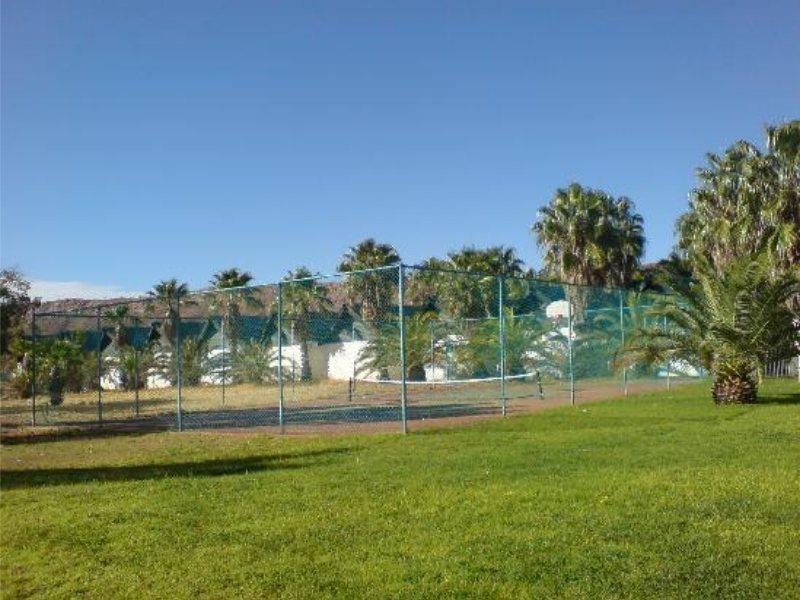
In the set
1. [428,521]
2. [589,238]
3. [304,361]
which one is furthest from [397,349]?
[589,238]

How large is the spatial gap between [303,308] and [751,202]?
1806 centimetres

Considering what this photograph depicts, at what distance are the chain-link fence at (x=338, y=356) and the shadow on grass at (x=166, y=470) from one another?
14.8ft

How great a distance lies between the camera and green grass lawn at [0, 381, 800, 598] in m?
5.21

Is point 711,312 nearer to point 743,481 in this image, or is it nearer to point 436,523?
point 743,481

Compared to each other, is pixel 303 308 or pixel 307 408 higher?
pixel 303 308

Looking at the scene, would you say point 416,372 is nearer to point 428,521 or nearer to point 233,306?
point 233,306

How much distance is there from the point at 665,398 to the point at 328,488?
1313 cm

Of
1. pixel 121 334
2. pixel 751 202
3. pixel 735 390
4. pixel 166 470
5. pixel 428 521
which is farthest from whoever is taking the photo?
pixel 751 202

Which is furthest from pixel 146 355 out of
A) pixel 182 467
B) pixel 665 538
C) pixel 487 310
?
pixel 665 538

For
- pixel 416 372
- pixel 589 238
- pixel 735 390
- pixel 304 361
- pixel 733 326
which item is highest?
pixel 589 238

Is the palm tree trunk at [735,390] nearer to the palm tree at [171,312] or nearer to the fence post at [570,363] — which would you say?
the fence post at [570,363]

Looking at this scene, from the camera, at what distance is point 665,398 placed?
64.9 ft

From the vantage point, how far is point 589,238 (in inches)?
1539

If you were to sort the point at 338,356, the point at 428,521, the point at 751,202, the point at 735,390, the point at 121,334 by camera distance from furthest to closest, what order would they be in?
the point at 751,202 → the point at 121,334 → the point at 338,356 → the point at 735,390 → the point at 428,521
